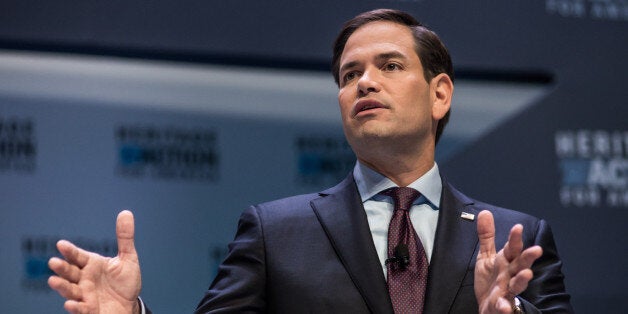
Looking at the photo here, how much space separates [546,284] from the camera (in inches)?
90.8

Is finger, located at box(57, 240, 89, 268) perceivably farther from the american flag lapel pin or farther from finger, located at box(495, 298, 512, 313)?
the american flag lapel pin

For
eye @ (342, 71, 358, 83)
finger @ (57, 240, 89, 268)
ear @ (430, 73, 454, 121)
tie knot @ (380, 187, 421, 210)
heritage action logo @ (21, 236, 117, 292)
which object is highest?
eye @ (342, 71, 358, 83)

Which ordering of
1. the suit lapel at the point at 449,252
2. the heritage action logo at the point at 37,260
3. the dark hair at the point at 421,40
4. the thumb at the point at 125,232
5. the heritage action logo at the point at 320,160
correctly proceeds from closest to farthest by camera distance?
the thumb at the point at 125,232, the suit lapel at the point at 449,252, the dark hair at the point at 421,40, the heritage action logo at the point at 37,260, the heritage action logo at the point at 320,160

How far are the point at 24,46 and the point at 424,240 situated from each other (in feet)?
6.59

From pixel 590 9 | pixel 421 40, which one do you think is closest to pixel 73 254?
pixel 421 40

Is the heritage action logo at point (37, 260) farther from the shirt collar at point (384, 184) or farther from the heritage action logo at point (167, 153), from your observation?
the shirt collar at point (384, 184)

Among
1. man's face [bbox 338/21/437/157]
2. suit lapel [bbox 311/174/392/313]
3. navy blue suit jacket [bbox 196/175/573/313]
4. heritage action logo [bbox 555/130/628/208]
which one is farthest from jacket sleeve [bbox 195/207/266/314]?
heritage action logo [bbox 555/130/628/208]

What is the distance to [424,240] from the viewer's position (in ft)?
7.77

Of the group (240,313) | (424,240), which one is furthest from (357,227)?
(240,313)

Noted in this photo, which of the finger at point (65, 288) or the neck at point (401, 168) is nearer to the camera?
the finger at point (65, 288)

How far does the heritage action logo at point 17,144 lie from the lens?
3.53 m

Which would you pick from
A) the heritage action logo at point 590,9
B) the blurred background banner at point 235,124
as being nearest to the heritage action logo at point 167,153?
the blurred background banner at point 235,124

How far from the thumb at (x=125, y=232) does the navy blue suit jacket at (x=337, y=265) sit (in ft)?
1.02

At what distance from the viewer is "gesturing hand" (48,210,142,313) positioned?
6.28ft
